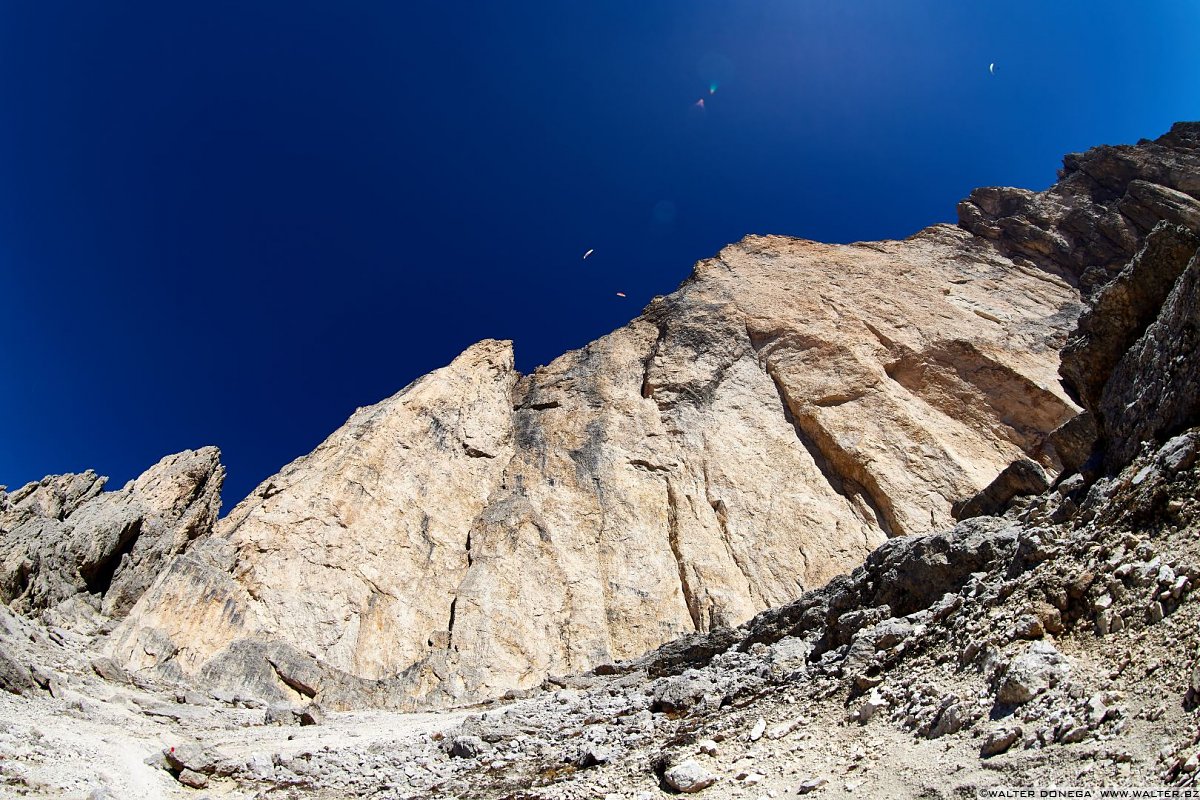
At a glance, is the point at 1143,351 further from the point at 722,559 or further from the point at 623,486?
the point at 623,486

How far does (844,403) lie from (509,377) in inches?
913

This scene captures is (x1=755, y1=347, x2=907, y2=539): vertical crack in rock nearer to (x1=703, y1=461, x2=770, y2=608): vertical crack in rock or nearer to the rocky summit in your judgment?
the rocky summit

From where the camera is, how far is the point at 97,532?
3541 centimetres

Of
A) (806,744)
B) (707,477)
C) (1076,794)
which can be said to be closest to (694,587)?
(707,477)

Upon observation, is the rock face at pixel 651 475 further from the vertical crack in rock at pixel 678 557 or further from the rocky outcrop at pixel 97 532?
the rocky outcrop at pixel 97 532

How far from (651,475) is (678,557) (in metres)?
5.84

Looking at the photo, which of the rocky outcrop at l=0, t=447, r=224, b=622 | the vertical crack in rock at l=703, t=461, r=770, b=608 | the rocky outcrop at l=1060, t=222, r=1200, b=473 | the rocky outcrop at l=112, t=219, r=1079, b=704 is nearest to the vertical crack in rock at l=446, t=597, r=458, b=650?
the rocky outcrop at l=112, t=219, r=1079, b=704

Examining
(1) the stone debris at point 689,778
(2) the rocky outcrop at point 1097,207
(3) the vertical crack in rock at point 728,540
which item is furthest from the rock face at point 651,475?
(1) the stone debris at point 689,778

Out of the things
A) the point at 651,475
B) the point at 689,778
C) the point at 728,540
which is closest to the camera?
the point at 689,778

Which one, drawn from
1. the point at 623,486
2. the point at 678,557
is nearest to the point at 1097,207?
the point at 623,486

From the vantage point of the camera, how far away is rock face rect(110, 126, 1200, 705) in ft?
92.5

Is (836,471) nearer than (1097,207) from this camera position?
Yes

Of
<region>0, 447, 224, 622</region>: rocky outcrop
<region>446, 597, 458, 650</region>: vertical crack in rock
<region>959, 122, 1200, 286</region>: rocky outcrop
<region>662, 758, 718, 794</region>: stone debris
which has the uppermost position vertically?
<region>959, 122, 1200, 286</region>: rocky outcrop

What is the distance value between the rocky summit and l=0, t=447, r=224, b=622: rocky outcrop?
7.1 inches
